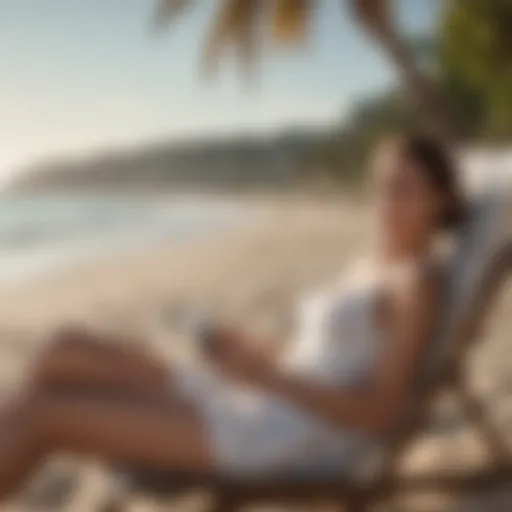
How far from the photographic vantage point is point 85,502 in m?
1.42

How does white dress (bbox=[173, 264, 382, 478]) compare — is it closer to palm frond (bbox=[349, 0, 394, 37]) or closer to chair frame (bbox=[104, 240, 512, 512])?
chair frame (bbox=[104, 240, 512, 512])

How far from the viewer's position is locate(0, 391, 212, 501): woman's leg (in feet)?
4.21

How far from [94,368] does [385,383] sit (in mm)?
391

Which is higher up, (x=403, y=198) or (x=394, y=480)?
(x=403, y=198)

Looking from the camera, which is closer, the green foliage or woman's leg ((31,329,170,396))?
woman's leg ((31,329,170,396))

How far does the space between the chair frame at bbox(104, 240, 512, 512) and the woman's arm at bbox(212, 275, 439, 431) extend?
0.04m

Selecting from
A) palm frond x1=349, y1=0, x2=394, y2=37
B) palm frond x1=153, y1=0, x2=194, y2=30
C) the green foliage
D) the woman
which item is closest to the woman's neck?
the woman

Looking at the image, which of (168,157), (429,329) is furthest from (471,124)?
(168,157)

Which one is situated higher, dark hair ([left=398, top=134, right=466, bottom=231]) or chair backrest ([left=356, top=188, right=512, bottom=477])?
dark hair ([left=398, top=134, right=466, bottom=231])

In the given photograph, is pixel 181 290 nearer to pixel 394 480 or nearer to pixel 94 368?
pixel 94 368

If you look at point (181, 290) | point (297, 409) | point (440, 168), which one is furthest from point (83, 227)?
point (440, 168)

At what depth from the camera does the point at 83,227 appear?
142cm

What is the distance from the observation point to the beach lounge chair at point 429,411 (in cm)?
129

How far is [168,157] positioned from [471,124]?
446 millimetres
